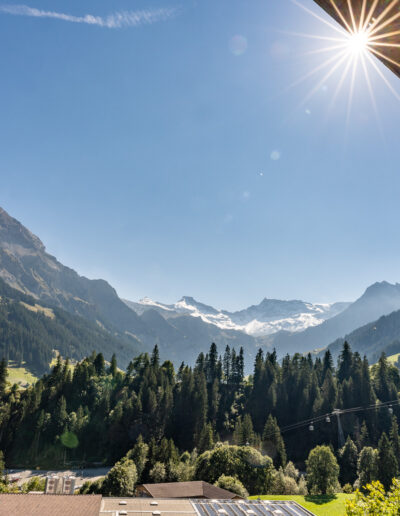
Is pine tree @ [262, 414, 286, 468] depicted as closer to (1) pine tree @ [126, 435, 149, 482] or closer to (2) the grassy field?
(2) the grassy field

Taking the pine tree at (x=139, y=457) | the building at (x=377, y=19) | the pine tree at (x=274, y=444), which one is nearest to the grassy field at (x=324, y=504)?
the pine tree at (x=274, y=444)

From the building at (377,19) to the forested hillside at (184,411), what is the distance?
4351 inches

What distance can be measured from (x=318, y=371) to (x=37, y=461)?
397ft

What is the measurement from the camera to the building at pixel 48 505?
33197 mm

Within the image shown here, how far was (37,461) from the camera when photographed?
Result: 12100cm

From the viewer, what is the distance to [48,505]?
3459cm

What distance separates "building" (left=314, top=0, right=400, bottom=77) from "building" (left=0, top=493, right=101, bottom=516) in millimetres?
43303

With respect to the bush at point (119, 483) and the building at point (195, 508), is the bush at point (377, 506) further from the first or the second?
the bush at point (119, 483)

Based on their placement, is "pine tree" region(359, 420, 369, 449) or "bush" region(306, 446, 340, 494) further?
"pine tree" region(359, 420, 369, 449)

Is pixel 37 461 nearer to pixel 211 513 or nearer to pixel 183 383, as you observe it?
pixel 183 383

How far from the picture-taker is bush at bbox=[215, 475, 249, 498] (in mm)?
66250

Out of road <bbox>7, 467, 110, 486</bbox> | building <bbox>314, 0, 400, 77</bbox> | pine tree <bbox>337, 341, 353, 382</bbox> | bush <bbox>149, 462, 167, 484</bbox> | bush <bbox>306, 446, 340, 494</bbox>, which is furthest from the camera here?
pine tree <bbox>337, 341, 353, 382</bbox>

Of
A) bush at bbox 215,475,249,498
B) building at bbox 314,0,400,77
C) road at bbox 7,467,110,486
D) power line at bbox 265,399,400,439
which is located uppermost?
building at bbox 314,0,400,77

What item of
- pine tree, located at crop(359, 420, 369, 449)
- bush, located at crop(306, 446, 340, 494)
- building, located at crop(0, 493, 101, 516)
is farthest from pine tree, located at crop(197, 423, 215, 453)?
building, located at crop(0, 493, 101, 516)
